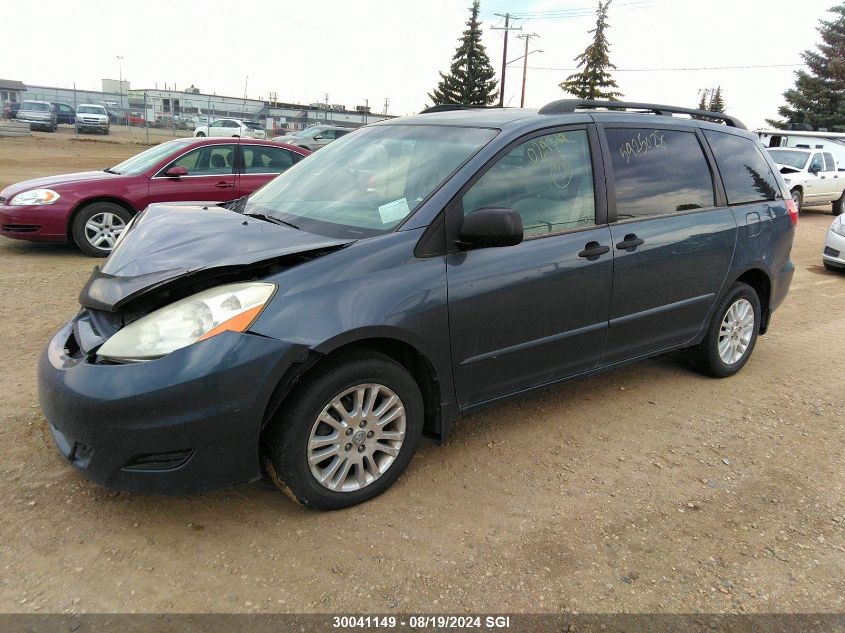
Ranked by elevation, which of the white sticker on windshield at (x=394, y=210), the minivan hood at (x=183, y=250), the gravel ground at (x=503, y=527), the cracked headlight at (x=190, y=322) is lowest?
the gravel ground at (x=503, y=527)

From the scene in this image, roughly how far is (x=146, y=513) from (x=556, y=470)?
2.01m

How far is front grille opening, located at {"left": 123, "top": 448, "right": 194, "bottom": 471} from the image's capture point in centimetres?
251

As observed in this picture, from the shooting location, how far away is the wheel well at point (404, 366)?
2648 mm

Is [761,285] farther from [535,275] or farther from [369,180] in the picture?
[369,180]

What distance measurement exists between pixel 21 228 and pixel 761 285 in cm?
776

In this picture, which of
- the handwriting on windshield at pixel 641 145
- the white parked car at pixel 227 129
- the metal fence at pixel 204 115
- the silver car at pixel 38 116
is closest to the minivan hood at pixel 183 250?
the handwriting on windshield at pixel 641 145

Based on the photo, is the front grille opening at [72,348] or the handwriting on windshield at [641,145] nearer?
the front grille opening at [72,348]

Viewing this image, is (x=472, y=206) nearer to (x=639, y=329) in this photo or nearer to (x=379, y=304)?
(x=379, y=304)

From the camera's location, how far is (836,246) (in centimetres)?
888

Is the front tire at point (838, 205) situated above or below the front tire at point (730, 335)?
above

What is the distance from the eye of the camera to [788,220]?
4.88 m

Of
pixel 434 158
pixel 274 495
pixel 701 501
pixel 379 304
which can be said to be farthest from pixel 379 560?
pixel 434 158

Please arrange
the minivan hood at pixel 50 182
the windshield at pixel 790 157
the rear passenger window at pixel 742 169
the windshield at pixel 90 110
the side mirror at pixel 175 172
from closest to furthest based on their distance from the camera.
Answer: the rear passenger window at pixel 742 169
the minivan hood at pixel 50 182
the side mirror at pixel 175 172
the windshield at pixel 790 157
the windshield at pixel 90 110

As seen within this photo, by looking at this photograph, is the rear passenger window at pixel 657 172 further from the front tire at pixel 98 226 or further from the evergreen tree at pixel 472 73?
the evergreen tree at pixel 472 73
